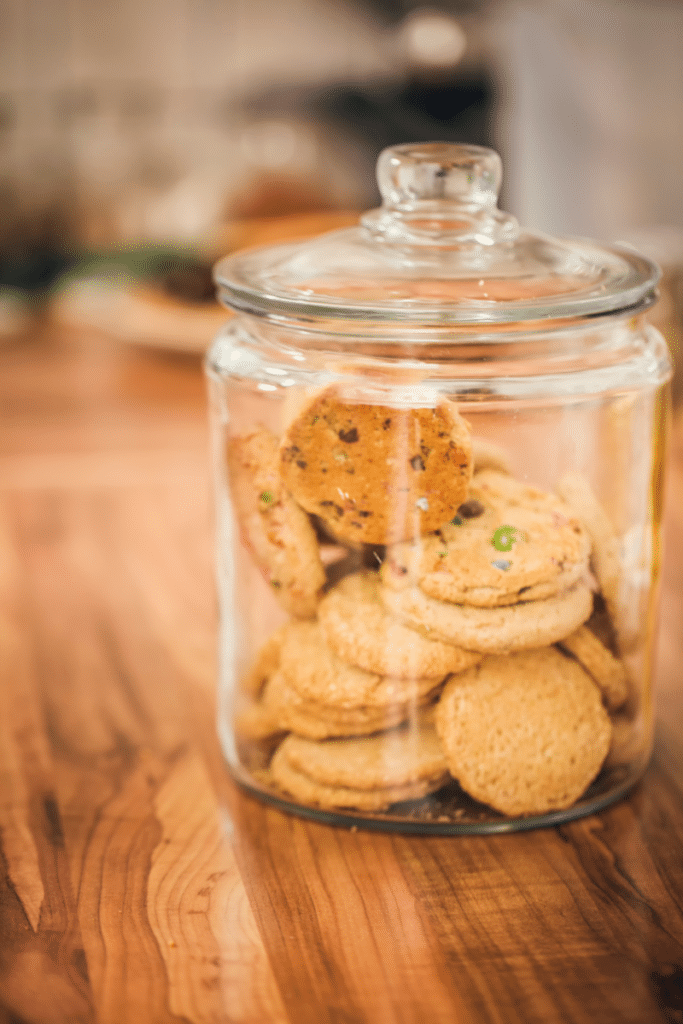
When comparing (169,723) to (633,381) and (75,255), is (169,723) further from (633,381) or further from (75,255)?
(75,255)

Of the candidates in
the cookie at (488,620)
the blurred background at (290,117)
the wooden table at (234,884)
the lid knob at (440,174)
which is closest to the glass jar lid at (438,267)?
the lid knob at (440,174)

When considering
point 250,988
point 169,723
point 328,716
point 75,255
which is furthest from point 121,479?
point 75,255

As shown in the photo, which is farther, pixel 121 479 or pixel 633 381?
pixel 121 479

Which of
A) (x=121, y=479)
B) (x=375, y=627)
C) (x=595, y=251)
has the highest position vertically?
(x=595, y=251)

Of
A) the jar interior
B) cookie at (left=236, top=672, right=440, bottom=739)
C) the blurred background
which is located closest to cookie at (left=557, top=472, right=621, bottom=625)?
the jar interior

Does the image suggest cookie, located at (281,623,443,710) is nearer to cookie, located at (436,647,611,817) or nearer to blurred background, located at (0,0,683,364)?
cookie, located at (436,647,611,817)

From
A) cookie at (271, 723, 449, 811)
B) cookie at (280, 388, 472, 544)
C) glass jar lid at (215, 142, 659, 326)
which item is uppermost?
glass jar lid at (215, 142, 659, 326)

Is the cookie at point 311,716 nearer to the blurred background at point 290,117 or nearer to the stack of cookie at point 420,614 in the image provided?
the stack of cookie at point 420,614

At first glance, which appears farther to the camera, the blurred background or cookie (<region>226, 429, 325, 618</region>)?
the blurred background
